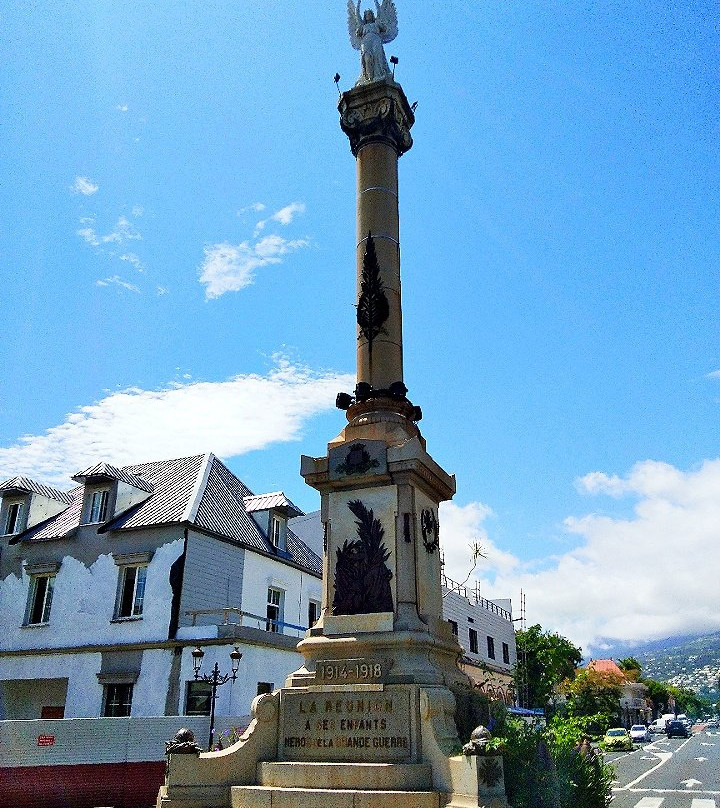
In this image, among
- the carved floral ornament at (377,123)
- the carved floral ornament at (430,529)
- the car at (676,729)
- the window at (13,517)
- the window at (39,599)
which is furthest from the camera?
the car at (676,729)

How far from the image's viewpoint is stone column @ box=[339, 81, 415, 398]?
13.3 metres

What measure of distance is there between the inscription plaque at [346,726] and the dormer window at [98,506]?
60.9 ft

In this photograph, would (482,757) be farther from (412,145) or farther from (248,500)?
(248,500)

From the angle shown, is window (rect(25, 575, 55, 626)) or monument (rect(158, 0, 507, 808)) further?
window (rect(25, 575, 55, 626))

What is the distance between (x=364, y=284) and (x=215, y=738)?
14.4m

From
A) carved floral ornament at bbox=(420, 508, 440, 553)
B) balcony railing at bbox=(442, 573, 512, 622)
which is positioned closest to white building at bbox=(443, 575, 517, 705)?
balcony railing at bbox=(442, 573, 512, 622)

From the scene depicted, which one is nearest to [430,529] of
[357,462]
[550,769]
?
[357,462]

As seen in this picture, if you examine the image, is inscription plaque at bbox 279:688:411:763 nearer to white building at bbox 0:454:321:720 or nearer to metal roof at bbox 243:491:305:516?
white building at bbox 0:454:321:720

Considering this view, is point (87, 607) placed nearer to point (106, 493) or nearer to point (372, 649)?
point (106, 493)

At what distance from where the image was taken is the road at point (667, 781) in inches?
762

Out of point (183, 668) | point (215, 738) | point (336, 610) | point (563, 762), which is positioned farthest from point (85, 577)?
point (563, 762)

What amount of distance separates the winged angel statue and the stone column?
0.76 m

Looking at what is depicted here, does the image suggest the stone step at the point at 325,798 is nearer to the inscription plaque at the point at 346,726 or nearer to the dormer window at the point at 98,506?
the inscription plaque at the point at 346,726

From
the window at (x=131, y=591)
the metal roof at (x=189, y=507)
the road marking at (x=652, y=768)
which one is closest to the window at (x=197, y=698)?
the window at (x=131, y=591)
